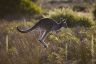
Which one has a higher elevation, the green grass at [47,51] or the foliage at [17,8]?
the foliage at [17,8]

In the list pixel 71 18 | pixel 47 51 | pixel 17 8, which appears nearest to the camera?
pixel 47 51

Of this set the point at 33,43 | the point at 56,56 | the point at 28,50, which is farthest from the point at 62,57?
the point at 33,43

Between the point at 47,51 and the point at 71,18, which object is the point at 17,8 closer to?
the point at 71,18

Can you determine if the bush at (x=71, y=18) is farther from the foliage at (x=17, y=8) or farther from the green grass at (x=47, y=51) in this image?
the green grass at (x=47, y=51)

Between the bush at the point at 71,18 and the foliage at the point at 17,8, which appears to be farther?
the foliage at the point at 17,8

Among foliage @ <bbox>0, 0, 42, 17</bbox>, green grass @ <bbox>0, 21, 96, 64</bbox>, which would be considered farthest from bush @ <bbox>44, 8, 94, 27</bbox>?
green grass @ <bbox>0, 21, 96, 64</bbox>

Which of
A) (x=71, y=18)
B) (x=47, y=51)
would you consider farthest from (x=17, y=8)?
(x=47, y=51)

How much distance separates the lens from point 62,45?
9.12 meters

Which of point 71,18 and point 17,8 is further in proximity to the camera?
point 17,8

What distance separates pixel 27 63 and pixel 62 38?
2.35m

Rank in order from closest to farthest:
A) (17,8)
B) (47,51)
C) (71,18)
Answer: (47,51) < (71,18) < (17,8)

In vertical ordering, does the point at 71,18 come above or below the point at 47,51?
above

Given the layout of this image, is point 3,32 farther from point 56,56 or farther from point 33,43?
point 56,56

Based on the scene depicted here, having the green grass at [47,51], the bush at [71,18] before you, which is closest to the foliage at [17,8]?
the bush at [71,18]
